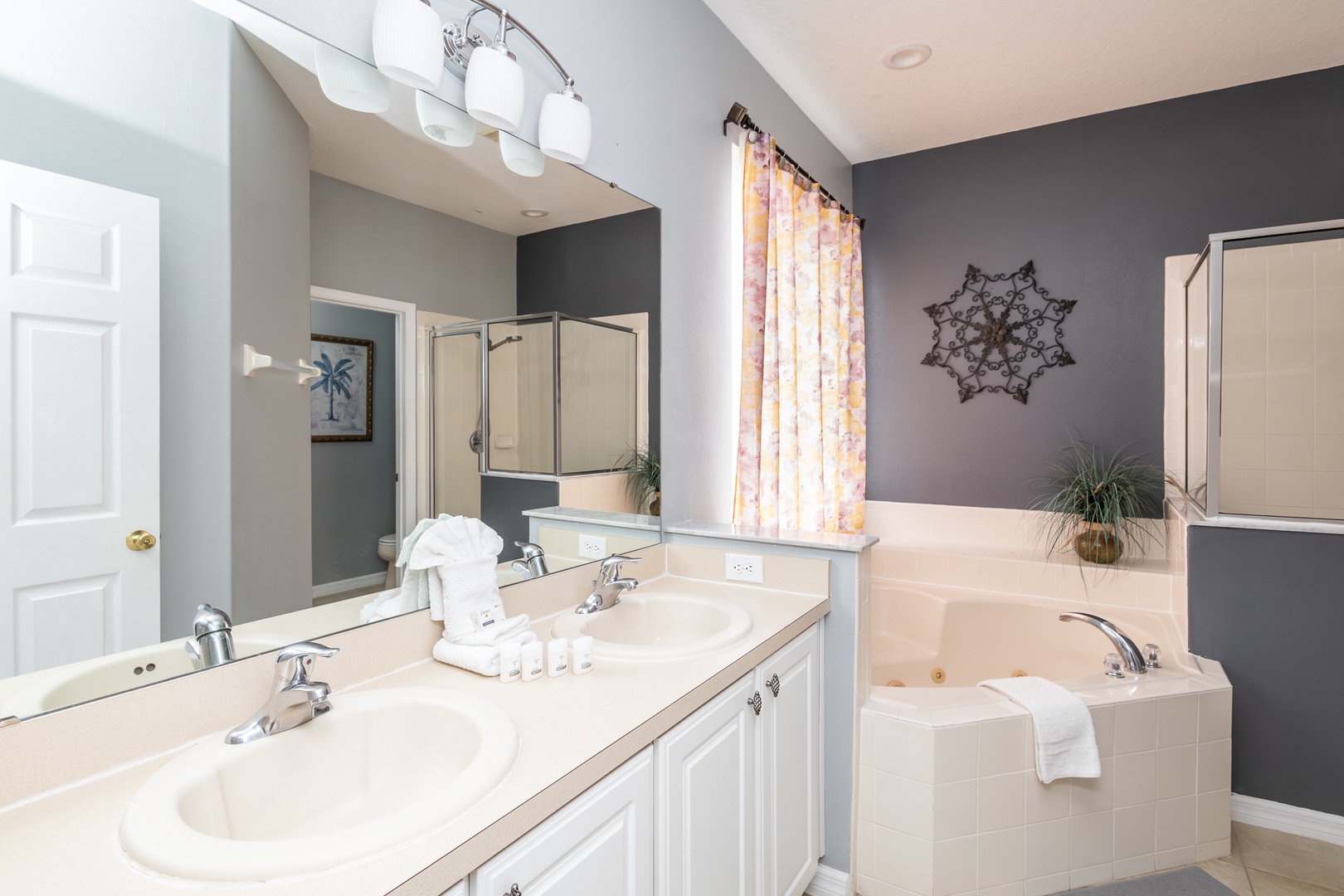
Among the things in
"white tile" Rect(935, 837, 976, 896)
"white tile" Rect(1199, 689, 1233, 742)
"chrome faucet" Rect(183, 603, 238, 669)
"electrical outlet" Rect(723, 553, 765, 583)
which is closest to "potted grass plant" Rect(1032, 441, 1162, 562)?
"white tile" Rect(1199, 689, 1233, 742)

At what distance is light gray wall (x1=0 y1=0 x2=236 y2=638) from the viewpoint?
2.56ft

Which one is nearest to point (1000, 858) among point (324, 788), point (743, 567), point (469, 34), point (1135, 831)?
point (1135, 831)

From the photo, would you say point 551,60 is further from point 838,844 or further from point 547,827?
point 838,844

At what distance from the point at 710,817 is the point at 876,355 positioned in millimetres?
2742

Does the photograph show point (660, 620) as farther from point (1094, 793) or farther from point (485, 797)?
point (1094, 793)

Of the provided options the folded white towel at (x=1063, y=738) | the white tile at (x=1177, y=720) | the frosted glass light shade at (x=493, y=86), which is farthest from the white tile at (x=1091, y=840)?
the frosted glass light shade at (x=493, y=86)

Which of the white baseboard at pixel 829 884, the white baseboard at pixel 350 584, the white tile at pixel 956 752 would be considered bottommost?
the white baseboard at pixel 829 884

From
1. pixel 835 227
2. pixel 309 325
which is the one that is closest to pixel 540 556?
pixel 309 325

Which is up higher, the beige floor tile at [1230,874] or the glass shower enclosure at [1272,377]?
the glass shower enclosure at [1272,377]

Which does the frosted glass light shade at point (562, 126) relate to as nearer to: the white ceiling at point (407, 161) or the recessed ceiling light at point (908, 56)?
the white ceiling at point (407, 161)

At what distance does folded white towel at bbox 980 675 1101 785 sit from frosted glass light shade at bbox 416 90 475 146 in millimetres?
1955

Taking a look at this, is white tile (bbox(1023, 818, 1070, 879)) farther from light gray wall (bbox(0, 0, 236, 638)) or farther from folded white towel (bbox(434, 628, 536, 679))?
light gray wall (bbox(0, 0, 236, 638))

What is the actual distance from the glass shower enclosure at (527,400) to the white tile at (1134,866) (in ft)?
5.94

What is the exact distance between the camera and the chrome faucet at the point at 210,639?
0.95m
